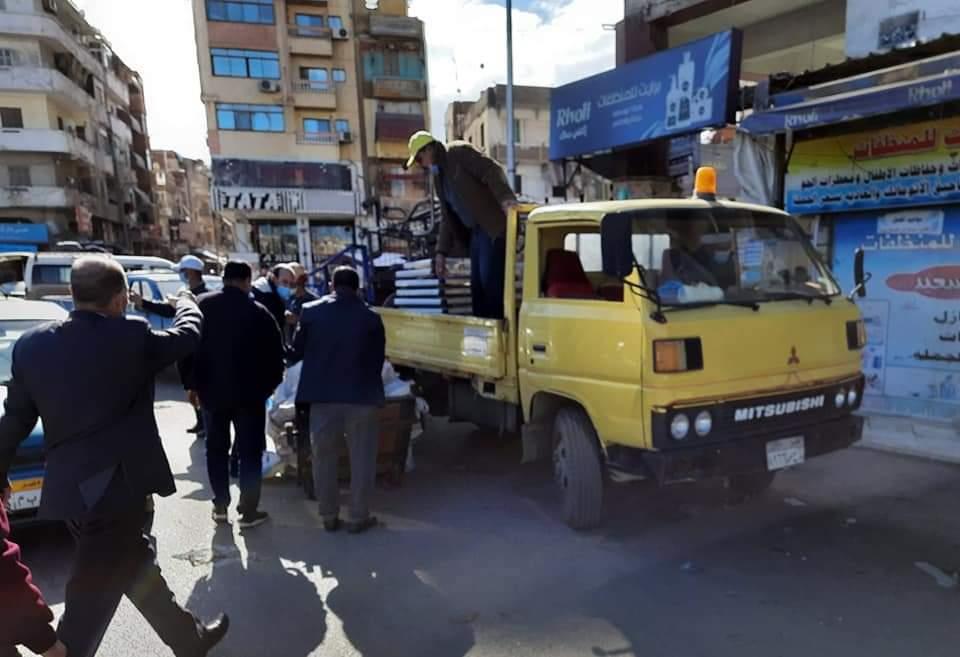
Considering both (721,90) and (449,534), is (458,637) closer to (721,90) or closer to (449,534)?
(449,534)

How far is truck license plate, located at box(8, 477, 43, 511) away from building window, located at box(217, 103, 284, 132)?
30113 millimetres

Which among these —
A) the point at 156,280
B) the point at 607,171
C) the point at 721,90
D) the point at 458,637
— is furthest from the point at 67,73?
the point at 458,637

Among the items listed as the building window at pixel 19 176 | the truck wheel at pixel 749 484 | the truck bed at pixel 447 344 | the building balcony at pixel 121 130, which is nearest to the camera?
the truck wheel at pixel 749 484

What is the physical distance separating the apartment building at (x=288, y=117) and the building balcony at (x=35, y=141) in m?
8.21

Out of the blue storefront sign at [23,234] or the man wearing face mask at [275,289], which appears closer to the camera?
the man wearing face mask at [275,289]

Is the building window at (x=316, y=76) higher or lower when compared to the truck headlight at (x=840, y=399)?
higher

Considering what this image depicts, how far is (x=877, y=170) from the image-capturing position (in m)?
5.98

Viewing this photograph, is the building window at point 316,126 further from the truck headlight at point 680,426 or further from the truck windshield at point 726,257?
the truck headlight at point 680,426

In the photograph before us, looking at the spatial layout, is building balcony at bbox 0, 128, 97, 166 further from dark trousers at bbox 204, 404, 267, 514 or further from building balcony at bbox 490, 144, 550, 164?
dark trousers at bbox 204, 404, 267, 514

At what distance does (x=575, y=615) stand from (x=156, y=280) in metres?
10.9

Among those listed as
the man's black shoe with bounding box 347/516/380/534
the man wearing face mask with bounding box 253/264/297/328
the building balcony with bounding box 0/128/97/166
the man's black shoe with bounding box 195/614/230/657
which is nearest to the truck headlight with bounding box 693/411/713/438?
the man's black shoe with bounding box 347/516/380/534

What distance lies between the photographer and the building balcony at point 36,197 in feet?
98.1

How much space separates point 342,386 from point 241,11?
32.7 metres

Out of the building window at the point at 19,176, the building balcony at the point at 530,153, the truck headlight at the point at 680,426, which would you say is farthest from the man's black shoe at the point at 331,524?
the building window at the point at 19,176
